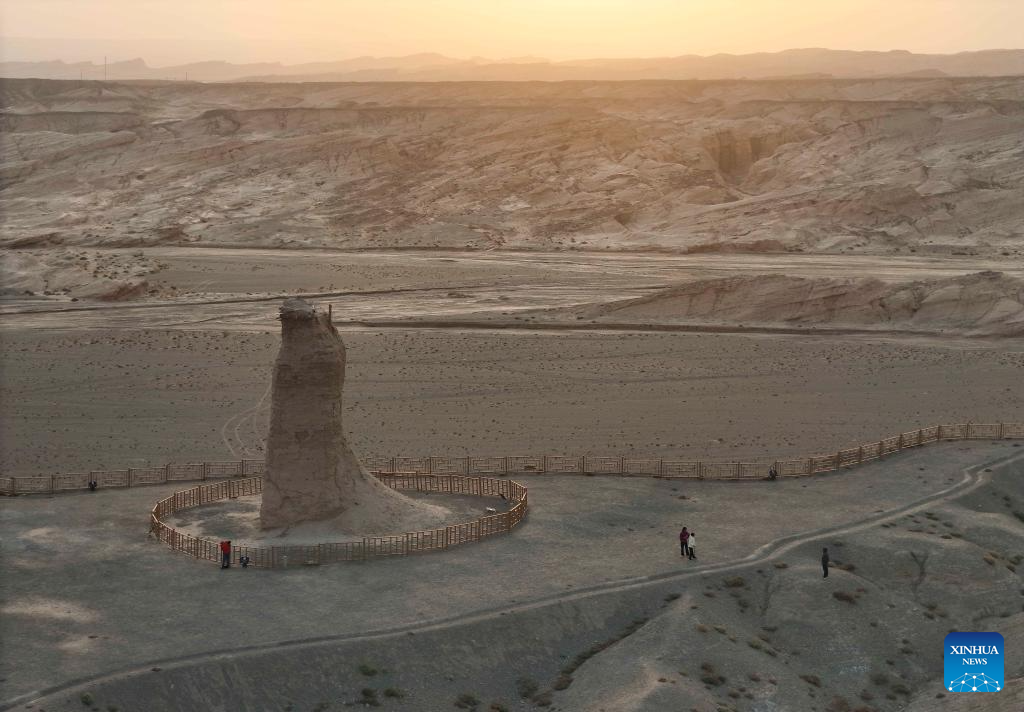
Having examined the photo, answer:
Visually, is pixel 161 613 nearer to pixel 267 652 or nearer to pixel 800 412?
pixel 267 652

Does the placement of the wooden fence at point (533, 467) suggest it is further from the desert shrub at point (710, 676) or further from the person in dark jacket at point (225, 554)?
the desert shrub at point (710, 676)

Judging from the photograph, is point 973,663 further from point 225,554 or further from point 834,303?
point 834,303

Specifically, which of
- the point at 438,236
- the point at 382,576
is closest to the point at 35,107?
the point at 438,236

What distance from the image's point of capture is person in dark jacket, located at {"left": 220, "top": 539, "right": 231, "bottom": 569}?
2181 centimetres

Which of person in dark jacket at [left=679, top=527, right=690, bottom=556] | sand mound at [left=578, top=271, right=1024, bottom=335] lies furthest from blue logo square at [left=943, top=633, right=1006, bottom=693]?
sand mound at [left=578, top=271, right=1024, bottom=335]

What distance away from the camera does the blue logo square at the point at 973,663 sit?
61.0 ft

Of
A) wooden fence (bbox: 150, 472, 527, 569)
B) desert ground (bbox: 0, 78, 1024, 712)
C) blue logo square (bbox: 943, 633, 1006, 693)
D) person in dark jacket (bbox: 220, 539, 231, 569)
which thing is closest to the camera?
blue logo square (bbox: 943, 633, 1006, 693)

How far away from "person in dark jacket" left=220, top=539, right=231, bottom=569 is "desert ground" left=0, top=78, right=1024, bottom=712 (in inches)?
14.3

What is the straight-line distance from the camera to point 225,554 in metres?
21.8

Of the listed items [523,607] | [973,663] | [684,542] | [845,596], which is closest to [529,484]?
[684,542]

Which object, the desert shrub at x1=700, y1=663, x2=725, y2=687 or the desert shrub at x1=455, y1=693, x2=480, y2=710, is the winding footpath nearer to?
the desert shrub at x1=455, y1=693, x2=480, y2=710

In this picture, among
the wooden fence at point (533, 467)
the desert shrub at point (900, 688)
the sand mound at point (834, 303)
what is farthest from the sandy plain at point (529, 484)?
the sand mound at point (834, 303)

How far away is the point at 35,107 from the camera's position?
4587 inches

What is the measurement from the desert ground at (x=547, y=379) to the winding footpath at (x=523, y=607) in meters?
0.08
